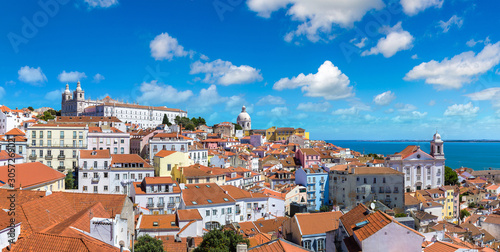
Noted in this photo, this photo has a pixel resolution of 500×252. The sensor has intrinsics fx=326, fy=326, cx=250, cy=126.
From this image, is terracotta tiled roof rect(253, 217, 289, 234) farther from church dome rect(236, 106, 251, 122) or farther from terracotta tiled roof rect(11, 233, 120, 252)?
church dome rect(236, 106, 251, 122)

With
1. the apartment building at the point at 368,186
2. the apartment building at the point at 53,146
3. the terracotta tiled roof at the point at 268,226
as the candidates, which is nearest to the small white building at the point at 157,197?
the terracotta tiled roof at the point at 268,226

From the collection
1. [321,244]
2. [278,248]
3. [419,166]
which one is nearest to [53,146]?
[321,244]

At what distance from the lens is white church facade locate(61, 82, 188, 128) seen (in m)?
116

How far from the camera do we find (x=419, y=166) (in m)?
60.9

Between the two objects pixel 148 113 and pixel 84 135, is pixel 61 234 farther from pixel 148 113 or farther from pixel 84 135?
Answer: pixel 148 113

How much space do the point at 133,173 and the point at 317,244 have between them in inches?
1113

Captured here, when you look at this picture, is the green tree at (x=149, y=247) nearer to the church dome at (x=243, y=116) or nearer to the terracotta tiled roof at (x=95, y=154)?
the terracotta tiled roof at (x=95, y=154)

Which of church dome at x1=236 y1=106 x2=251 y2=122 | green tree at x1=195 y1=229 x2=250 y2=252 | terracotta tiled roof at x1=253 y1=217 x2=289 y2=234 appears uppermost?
church dome at x1=236 y1=106 x2=251 y2=122

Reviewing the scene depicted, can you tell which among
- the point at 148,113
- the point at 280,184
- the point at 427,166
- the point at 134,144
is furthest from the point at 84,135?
the point at 148,113

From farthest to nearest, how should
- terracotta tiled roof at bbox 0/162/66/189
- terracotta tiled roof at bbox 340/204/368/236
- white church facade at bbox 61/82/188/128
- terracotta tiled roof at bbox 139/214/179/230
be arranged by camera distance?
white church facade at bbox 61/82/188/128, terracotta tiled roof at bbox 0/162/66/189, terracotta tiled roof at bbox 139/214/179/230, terracotta tiled roof at bbox 340/204/368/236

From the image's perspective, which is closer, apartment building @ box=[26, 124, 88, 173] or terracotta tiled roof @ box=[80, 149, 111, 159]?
terracotta tiled roof @ box=[80, 149, 111, 159]

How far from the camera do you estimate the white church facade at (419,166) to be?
60.1 metres

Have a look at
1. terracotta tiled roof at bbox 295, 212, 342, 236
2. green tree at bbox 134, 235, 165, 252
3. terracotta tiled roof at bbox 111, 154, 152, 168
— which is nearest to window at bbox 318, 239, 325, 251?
terracotta tiled roof at bbox 295, 212, 342, 236

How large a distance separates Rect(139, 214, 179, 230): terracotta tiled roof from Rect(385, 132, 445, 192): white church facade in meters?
44.3
